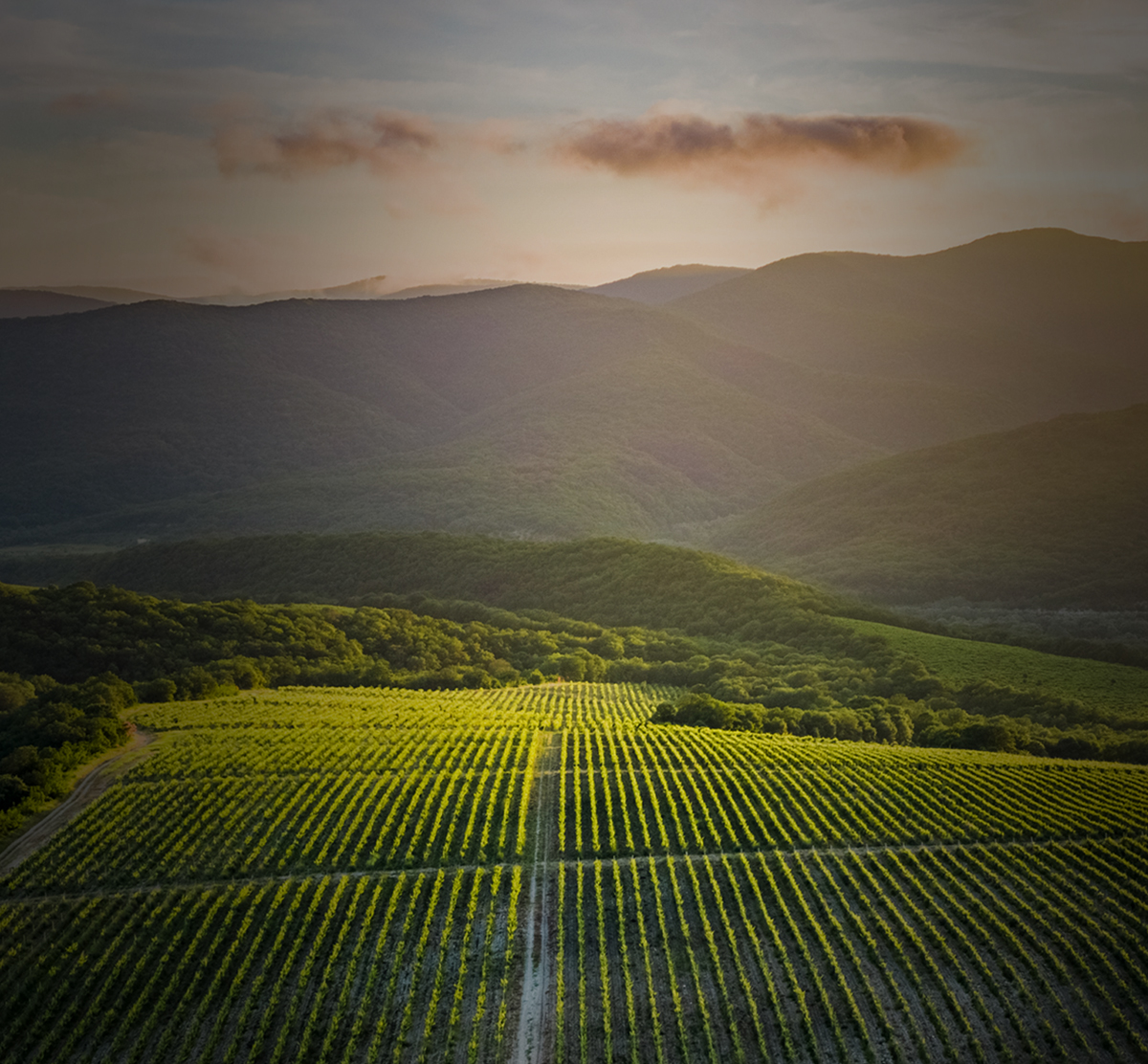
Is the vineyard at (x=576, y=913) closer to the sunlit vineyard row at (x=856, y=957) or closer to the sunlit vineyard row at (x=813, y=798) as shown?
the sunlit vineyard row at (x=856, y=957)

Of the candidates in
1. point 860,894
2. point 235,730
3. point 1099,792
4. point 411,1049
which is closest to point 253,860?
point 411,1049

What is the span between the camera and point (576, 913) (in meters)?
41.6

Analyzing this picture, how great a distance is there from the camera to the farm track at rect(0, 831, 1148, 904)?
43938 millimetres

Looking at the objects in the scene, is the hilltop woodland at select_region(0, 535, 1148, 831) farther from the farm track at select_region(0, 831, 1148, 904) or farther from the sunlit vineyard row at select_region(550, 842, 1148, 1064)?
the sunlit vineyard row at select_region(550, 842, 1148, 1064)

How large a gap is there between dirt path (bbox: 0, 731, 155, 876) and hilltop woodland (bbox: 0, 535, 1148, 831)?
1335 millimetres

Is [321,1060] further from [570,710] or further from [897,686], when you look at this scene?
[897,686]

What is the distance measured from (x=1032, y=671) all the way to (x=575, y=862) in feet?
283

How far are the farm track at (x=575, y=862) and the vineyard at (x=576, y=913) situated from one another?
17cm

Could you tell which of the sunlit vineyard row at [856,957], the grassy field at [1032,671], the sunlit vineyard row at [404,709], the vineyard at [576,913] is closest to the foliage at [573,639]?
the grassy field at [1032,671]

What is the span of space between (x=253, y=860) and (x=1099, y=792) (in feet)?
178

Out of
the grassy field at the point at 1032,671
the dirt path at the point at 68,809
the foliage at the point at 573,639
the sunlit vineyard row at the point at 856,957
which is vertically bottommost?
the grassy field at the point at 1032,671

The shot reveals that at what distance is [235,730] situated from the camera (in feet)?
220

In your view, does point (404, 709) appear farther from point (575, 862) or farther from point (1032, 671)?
point (1032, 671)

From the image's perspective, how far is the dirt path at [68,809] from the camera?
156ft
